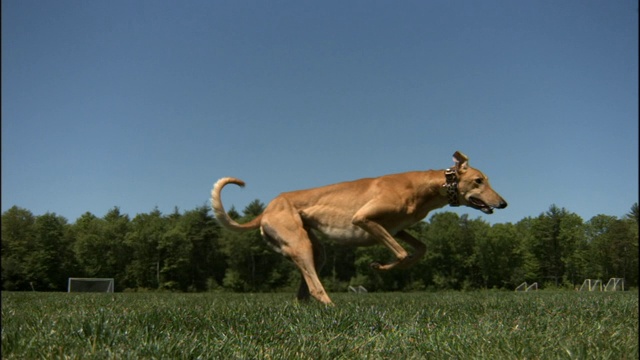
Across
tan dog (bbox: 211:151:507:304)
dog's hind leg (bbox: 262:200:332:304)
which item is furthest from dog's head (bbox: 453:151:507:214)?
dog's hind leg (bbox: 262:200:332:304)

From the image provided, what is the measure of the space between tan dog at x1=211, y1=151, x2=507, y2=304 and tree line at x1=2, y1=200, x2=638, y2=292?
786 mm

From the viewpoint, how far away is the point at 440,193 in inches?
332

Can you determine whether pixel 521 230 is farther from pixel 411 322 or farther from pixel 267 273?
pixel 267 273

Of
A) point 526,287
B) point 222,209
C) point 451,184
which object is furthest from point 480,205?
point 222,209

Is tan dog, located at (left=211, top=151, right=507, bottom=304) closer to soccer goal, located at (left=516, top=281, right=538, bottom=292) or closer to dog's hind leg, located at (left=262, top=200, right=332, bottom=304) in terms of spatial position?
dog's hind leg, located at (left=262, top=200, right=332, bottom=304)

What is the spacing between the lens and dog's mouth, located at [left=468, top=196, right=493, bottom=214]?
8.42 m

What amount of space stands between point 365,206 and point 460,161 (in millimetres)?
1849

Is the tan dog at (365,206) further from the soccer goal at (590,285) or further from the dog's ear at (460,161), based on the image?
the soccer goal at (590,285)

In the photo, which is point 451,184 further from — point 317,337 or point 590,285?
point 317,337

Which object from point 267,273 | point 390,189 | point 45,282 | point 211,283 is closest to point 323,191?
point 390,189

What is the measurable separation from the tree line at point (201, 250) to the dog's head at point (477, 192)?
1.41 ft

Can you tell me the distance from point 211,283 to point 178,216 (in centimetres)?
172

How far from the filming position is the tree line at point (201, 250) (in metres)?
4.19

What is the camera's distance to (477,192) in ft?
27.6
